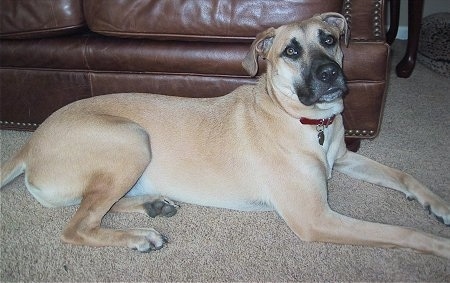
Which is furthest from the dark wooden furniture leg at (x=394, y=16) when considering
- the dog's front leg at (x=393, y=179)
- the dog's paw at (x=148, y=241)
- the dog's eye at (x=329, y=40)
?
the dog's paw at (x=148, y=241)

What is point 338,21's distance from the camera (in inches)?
85.0

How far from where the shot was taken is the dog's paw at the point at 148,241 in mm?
1870

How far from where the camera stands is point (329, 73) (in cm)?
183

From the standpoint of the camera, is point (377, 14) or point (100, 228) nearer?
point (100, 228)

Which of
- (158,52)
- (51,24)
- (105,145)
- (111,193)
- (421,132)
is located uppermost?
(51,24)

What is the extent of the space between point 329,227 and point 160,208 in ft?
3.01

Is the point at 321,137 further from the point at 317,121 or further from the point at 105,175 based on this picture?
the point at 105,175

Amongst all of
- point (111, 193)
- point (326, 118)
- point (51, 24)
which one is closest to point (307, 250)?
point (326, 118)

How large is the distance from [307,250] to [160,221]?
801 millimetres

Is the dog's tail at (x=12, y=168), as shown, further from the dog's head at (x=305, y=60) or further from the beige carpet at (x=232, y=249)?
the dog's head at (x=305, y=60)

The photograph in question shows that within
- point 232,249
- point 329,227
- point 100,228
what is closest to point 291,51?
point 329,227

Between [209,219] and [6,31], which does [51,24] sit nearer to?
[6,31]

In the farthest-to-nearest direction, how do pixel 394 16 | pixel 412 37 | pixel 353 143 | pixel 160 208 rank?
pixel 394 16 → pixel 412 37 → pixel 353 143 → pixel 160 208

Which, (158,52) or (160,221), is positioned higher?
(158,52)
